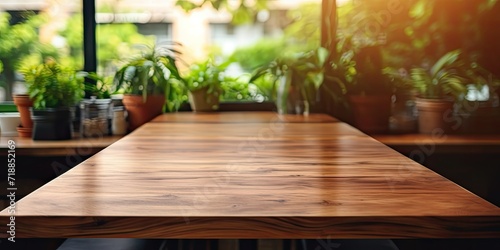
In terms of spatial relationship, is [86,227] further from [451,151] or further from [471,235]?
[451,151]

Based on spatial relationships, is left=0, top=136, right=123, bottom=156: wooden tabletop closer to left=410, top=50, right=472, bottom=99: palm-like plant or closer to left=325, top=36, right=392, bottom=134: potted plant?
left=325, top=36, right=392, bottom=134: potted plant

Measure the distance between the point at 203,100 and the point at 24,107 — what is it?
96cm

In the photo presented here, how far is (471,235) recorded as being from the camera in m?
1.03

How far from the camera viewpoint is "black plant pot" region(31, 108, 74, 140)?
2547 mm

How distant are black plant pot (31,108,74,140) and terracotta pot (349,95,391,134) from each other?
5.11 feet

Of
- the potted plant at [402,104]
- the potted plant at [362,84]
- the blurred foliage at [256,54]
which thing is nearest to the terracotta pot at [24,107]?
the blurred foliage at [256,54]

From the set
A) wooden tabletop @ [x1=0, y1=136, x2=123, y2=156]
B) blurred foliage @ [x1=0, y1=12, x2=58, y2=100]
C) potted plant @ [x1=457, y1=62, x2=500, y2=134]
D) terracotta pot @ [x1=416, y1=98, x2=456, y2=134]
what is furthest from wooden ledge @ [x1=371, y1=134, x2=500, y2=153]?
blurred foliage @ [x1=0, y1=12, x2=58, y2=100]

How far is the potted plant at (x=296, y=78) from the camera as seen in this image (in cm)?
294

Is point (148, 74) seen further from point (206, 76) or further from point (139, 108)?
point (206, 76)

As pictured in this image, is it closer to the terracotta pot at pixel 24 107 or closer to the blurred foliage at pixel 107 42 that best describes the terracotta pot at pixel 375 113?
the blurred foliage at pixel 107 42

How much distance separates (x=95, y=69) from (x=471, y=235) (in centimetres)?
251

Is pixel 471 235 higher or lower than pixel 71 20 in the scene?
lower

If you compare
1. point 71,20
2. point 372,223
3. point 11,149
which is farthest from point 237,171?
point 71,20

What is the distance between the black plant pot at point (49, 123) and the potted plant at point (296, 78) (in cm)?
104
